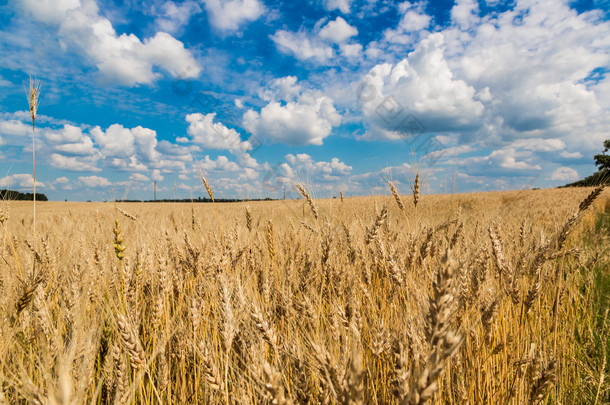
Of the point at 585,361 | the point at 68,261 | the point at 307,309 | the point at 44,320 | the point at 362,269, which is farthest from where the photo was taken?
the point at 68,261

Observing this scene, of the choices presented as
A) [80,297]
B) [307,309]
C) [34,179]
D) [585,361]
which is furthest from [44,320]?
[585,361]

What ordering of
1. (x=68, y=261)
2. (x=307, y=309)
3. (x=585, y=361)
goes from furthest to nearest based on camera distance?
(x=68, y=261) → (x=585, y=361) → (x=307, y=309)

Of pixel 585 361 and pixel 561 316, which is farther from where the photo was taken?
pixel 561 316

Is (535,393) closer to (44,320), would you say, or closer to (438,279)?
(438,279)

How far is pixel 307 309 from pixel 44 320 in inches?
51.3

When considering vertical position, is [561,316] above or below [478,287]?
below

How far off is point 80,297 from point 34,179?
121 centimetres

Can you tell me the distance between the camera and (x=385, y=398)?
1392 mm

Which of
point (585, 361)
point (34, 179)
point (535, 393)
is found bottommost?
point (585, 361)

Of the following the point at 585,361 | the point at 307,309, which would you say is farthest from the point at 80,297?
the point at 585,361

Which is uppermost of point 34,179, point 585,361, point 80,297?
point 34,179

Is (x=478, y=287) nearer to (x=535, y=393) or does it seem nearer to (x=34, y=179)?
(x=535, y=393)

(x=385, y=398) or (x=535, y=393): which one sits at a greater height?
(x=535, y=393)

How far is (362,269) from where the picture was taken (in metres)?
2.43
